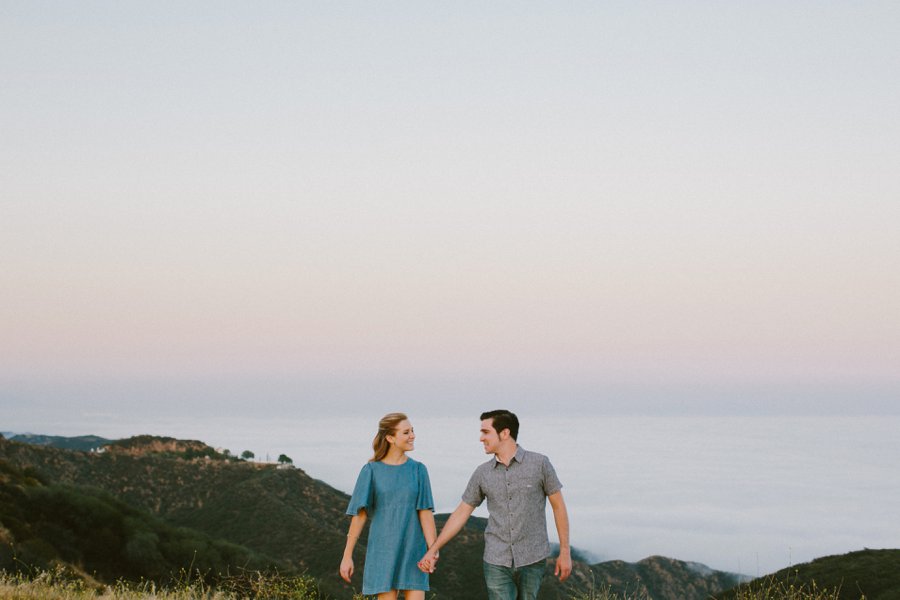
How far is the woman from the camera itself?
869 cm

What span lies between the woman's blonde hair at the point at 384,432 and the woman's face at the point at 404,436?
0.03 metres

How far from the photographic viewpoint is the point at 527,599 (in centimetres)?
841

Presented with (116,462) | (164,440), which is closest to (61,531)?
(116,462)

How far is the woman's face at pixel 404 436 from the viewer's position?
8578mm

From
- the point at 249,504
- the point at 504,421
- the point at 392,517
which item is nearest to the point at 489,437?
the point at 504,421

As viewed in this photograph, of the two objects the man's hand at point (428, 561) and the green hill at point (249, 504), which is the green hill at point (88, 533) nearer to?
the green hill at point (249, 504)

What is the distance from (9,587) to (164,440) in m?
120

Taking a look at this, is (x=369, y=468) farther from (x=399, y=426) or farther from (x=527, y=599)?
(x=527, y=599)

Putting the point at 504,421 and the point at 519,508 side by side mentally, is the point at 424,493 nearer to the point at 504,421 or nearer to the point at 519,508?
the point at 519,508

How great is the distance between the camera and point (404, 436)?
28.1ft

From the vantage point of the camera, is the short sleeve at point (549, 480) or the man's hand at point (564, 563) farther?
the short sleeve at point (549, 480)

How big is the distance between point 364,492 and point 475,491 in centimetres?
103

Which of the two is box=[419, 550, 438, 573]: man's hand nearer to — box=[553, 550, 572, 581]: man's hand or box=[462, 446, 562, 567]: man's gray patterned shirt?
box=[462, 446, 562, 567]: man's gray patterned shirt

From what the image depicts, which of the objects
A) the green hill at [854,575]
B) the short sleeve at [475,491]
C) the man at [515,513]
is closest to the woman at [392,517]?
the man at [515,513]
